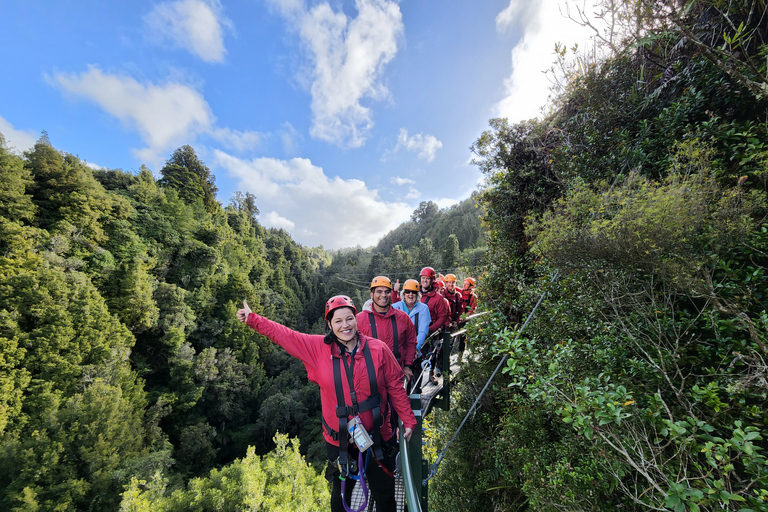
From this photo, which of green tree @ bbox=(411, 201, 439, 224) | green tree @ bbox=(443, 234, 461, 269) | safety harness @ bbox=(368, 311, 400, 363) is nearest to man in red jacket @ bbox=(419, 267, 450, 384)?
safety harness @ bbox=(368, 311, 400, 363)

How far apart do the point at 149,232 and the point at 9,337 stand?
1405cm

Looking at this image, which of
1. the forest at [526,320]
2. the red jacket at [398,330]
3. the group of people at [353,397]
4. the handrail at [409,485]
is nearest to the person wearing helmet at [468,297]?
the forest at [526,320]

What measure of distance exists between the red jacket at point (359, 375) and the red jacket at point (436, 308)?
3093mm

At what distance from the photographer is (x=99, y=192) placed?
2397 cm

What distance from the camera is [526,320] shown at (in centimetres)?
390

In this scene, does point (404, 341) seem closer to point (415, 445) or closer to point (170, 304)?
point (415, 445)

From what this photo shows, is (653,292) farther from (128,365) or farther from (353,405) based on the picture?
(128,365)

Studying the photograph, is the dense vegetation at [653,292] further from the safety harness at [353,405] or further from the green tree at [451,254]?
the green tree at [451,254]

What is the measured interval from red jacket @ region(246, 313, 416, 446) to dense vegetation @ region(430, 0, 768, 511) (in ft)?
3.42

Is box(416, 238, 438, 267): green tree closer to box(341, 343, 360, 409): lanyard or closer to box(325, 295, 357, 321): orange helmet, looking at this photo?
box(325, 295, 357, 321): orange helmet

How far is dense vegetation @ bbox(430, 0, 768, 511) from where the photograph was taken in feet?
6.11

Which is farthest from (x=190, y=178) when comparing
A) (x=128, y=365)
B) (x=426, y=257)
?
(x=426, y=257)

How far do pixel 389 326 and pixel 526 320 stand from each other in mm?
1991

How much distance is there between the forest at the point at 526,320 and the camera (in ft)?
7.11
